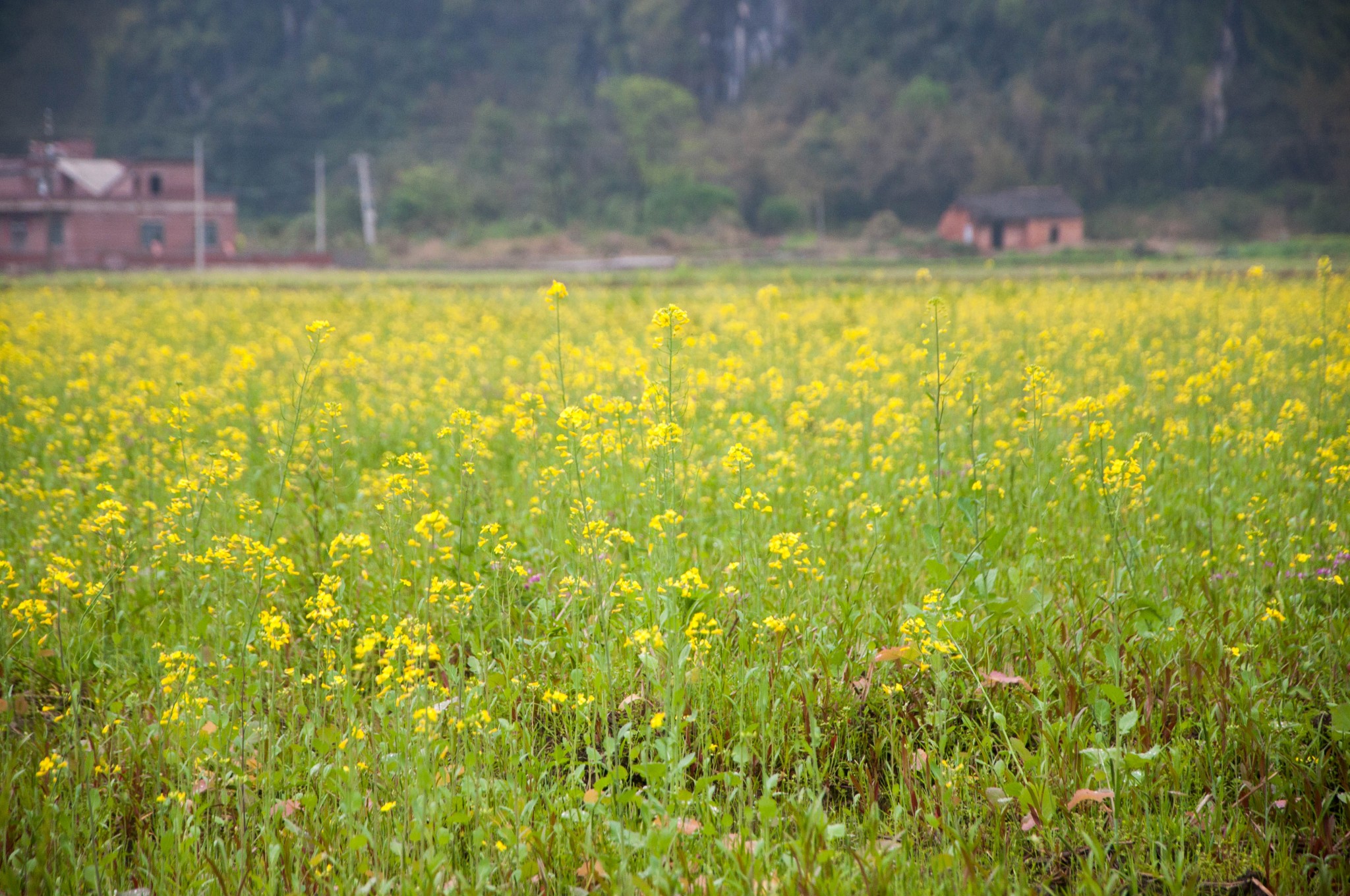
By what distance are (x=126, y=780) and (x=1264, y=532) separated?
371cm

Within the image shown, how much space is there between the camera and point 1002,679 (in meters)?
2.46

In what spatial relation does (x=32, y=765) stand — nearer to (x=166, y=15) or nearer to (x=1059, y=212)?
(x=1059, y=212)

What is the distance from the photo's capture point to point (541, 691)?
2611 millimetres

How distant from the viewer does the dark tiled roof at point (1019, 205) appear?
39.6m

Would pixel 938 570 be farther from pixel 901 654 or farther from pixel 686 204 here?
pixel 686 204

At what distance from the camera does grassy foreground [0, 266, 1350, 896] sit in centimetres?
201

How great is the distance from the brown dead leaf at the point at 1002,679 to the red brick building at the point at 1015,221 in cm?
3861

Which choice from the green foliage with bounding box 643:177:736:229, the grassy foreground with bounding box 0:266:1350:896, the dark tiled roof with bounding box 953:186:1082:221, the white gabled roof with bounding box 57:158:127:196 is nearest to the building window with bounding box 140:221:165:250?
the white gabled roof with bounding box 57:158:127:196

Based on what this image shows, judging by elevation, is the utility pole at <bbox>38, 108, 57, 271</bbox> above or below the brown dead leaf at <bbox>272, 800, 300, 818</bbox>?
above

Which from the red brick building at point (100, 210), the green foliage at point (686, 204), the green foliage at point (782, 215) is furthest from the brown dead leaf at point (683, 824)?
the red brick building at point (100, 210)

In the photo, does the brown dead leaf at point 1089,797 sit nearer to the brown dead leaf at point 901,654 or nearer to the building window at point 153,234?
the brown dead leaf at point 901,654

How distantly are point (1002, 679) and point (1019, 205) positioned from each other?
42152 millimetres

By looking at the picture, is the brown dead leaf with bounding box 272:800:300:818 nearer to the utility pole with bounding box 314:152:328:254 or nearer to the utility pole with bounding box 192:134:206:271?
the utility pole with bounding box 192:134:206:271

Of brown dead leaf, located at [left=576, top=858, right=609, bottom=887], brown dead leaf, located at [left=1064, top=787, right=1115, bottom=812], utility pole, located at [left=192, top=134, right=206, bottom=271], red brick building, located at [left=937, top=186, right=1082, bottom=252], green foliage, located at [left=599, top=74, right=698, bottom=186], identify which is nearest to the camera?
brown dead leaf, located at [left=576, top=858, right=609, bottom=887]
